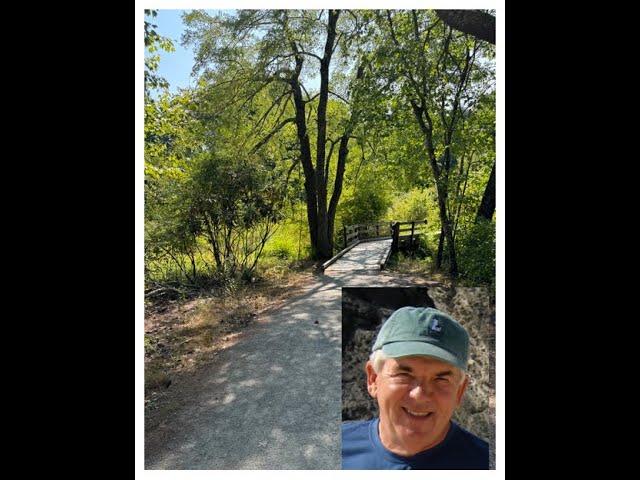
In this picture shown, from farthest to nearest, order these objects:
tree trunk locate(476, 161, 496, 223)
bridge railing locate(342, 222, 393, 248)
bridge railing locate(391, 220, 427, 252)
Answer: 1. bridge railing locate(342, 222, 393, 248)
2. bridge railing locate(391, 220, 427, 252)
3. tree trunk locate(476, 161, 496, 223)

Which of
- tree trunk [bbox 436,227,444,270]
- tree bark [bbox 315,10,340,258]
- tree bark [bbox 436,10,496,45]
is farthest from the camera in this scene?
tree bark [bbox 315,10,340,258]

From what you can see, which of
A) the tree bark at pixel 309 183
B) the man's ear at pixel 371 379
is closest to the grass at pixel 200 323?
the tree bark at pixel 309 183

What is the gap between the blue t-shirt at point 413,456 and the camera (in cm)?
149

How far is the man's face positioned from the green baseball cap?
30 mm

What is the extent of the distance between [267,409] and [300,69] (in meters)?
2.67

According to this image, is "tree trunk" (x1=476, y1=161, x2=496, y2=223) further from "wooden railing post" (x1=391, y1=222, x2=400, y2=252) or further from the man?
the man

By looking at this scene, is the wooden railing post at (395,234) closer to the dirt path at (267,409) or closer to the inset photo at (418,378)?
the dirt path at (267,409)

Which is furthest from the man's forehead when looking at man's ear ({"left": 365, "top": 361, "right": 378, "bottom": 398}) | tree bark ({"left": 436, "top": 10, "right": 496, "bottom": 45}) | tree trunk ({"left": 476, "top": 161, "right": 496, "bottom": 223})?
tree bark ({"left": 436, "top": 10, "right": 496, "bottom": 45})

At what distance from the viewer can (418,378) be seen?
4.63 ft

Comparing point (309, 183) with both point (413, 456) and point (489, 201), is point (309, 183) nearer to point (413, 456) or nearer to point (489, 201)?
point (489, 201)

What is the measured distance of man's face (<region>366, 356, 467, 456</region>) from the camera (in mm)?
1413

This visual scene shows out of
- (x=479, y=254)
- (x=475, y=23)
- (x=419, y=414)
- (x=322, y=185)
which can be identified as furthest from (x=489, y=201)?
(x=419, y=414)

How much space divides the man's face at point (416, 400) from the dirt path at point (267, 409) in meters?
0.50
